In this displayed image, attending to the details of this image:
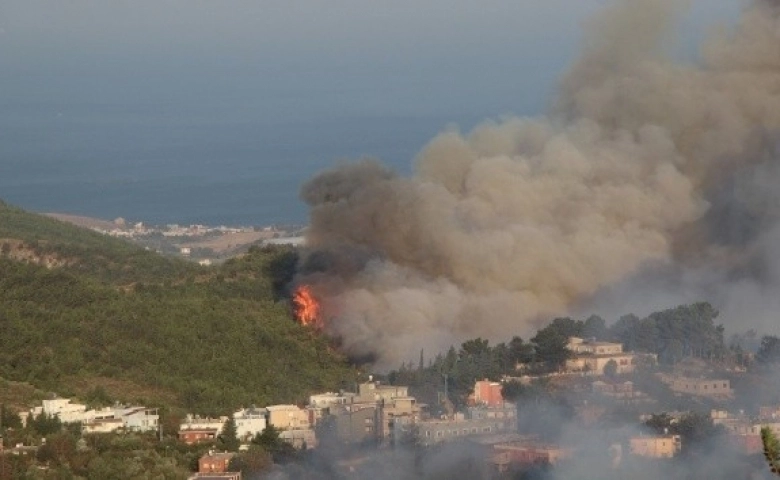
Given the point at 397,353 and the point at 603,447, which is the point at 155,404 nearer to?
the point at 397,353

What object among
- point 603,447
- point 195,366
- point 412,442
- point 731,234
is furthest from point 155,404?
point 731,234

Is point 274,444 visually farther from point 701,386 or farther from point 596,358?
point 596,358

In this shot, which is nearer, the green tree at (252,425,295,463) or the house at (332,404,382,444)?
the green tree at (252,425,295,463)

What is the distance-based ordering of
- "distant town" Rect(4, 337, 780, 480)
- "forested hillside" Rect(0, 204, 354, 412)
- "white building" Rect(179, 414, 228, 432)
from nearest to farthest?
"distant town" Rect(4, 337, 780, 480) → "white building" Rect(179, 414, 228, 432) → "forested hillside" Rect(0, 204, 354, 412)

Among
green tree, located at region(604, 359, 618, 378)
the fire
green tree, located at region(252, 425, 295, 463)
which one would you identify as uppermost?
the fire

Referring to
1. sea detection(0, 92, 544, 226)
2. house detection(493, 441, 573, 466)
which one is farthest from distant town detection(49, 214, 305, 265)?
house detection(493, 441, 573, 466)

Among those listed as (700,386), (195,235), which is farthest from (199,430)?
(195,235)

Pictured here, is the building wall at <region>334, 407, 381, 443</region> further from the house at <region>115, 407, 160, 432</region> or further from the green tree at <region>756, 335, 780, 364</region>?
the green tree at <region>756, 335, 780, 364</region>
